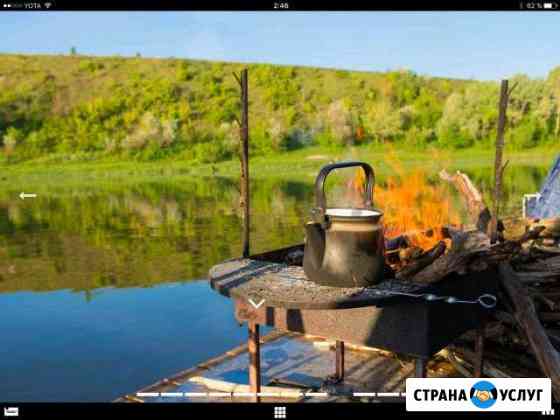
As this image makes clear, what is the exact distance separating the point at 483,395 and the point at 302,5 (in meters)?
2.80

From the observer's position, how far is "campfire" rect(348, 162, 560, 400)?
3.93 m

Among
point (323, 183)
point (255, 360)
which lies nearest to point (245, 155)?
point (323, 183)

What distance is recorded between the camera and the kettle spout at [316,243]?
368 centimetres

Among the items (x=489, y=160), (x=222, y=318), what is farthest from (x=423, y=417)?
(x=489, y=160)

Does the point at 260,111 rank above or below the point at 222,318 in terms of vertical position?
above

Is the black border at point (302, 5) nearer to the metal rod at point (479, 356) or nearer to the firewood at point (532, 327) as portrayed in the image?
the firewood at point (532, 327)

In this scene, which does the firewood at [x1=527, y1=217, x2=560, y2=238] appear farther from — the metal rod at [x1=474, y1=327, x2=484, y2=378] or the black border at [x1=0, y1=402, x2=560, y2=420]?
the black border at [x1=0, y1=402, x2=560, y2=420]

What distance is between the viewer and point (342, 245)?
11.9 ft

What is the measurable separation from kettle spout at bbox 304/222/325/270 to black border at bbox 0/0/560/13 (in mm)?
1529

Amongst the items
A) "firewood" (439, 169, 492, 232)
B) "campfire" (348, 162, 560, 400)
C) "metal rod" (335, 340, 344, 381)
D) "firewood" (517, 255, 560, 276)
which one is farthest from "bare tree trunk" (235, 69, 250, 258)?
"firewood" (517, 255, 560, 276)

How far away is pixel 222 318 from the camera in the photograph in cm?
930

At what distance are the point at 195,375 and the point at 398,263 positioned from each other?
264 cm

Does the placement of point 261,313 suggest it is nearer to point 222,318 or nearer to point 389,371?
point 389,371

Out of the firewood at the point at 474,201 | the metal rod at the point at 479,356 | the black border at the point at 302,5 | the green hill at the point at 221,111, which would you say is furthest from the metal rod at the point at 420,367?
the green hill at the point at 221,111
